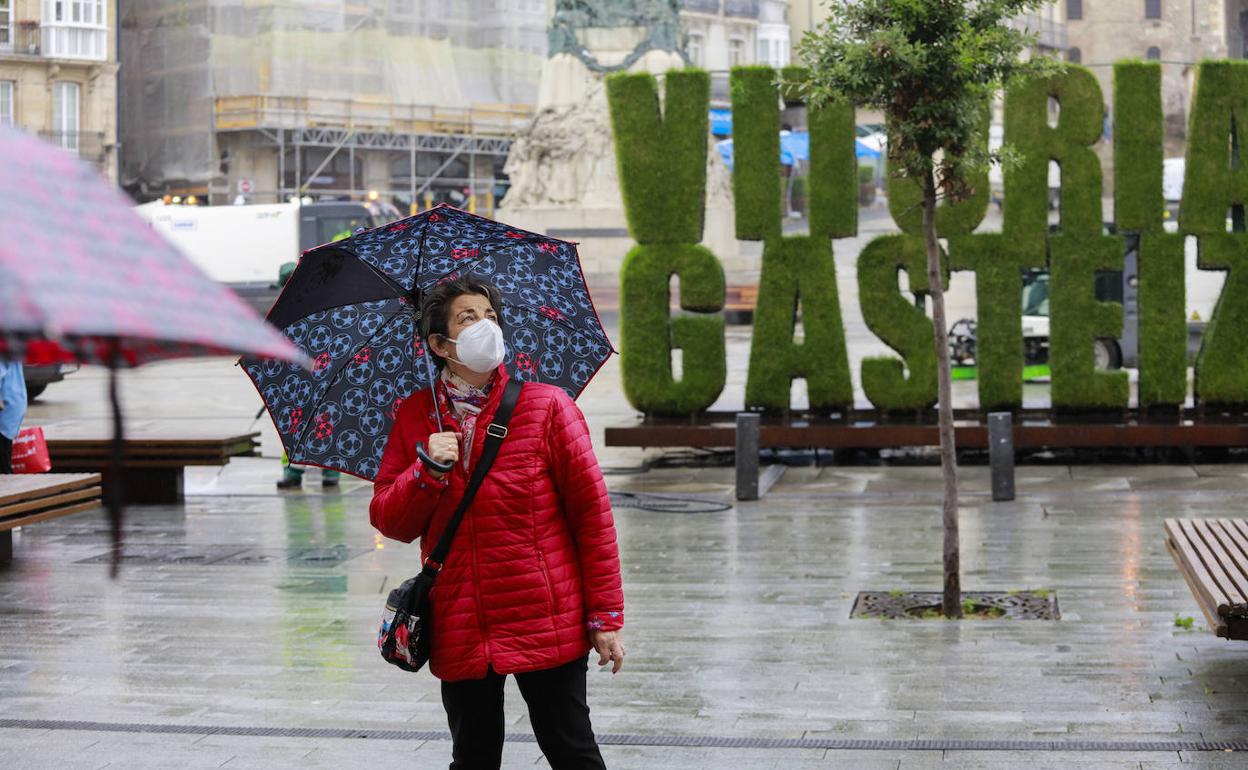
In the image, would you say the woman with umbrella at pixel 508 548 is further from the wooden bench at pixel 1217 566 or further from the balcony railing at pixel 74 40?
the balcony railing at pixel 74 40

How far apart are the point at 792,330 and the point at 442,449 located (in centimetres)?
1165

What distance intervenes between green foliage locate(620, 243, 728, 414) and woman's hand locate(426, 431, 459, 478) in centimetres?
1141

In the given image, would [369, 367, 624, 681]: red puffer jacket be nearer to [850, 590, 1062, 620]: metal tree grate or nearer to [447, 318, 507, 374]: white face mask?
[447, 318, 507, 374]: white face mask

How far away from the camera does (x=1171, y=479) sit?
14.4 metres

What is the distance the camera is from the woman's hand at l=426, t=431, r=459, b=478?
4.54 meters

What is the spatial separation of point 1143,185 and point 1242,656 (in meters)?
8.64

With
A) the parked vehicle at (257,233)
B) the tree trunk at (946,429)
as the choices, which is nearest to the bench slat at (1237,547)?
the tree trunk at (946,429)

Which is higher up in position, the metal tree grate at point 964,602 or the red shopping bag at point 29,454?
the red shopping bag at point 29,454

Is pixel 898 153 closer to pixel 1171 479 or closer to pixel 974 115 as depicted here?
pixel 974 115

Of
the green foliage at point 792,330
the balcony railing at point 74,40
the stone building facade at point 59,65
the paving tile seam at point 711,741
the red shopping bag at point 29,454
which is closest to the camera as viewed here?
the paving tile seam at point 711,741

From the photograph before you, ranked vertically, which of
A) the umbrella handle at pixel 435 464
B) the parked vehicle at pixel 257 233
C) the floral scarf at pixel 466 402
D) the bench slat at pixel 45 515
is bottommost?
the bench slat at pixel 45 515

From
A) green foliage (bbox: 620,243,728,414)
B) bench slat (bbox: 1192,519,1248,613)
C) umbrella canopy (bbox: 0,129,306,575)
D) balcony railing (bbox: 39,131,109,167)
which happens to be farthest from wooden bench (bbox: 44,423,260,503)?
balcony railing (bbox: 39,131,109,167)

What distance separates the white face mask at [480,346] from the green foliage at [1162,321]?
475 inches

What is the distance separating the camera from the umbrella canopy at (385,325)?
550 cm
